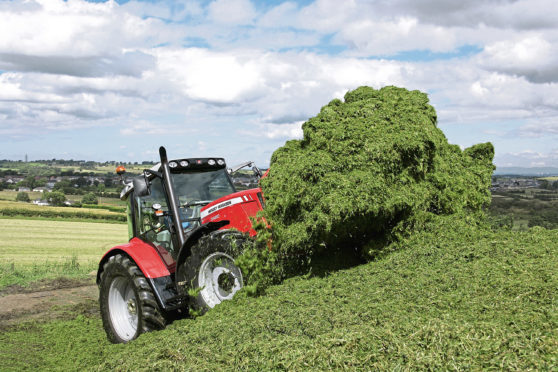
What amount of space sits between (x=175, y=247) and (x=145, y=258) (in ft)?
1.45

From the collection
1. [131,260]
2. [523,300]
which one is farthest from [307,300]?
[131,260]

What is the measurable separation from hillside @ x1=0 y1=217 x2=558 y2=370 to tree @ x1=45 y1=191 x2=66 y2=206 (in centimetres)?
4057

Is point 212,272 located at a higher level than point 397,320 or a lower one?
higher

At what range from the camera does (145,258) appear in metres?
5.71

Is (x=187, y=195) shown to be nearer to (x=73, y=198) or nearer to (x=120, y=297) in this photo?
(x=120, y=297)

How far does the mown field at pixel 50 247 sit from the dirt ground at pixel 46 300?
72cm

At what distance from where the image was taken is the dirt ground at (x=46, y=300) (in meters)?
7.32

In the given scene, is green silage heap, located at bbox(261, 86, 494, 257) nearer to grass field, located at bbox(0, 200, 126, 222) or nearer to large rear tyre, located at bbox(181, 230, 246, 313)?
large rear tyre, located at bbox(181, 230, 246, 313)

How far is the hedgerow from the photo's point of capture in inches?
193

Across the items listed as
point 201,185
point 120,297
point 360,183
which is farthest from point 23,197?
point 360,183

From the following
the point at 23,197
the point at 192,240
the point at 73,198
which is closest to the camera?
the point at 192,240

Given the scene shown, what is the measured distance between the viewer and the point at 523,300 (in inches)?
141

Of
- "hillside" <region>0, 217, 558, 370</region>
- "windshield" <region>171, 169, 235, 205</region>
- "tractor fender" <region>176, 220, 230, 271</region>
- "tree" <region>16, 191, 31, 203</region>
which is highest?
"tree" <region>16, 191, 31, 203</region>

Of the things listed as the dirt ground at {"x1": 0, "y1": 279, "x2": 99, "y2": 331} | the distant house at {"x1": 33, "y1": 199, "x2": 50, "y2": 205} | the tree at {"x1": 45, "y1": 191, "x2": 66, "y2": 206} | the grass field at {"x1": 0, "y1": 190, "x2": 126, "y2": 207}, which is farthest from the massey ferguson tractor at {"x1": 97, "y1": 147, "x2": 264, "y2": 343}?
the tree at {"x1": 45, "y1": 191, "x2": 66, "y2": 206}
